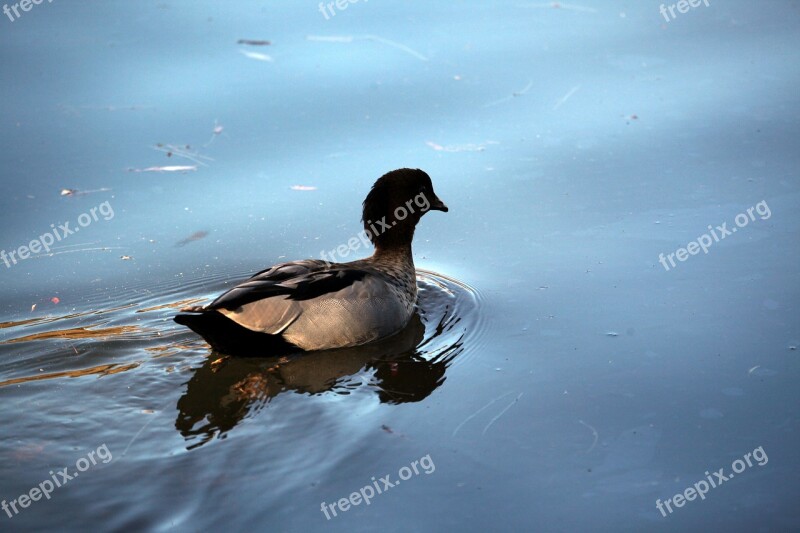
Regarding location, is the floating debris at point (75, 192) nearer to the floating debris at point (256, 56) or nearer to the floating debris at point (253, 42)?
the floating debris at point (256, 56)

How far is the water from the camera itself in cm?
435

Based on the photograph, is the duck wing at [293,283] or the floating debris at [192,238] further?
the floating debris at [192,238]

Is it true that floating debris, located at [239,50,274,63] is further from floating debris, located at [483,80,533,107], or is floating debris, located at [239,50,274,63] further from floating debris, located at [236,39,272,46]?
floating debris, located at [483,80,533,107]

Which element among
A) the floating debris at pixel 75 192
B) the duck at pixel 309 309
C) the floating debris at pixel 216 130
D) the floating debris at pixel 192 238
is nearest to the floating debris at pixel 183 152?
the floating debris at pixel 216 130

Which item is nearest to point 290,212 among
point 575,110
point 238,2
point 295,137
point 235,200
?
point 235,200

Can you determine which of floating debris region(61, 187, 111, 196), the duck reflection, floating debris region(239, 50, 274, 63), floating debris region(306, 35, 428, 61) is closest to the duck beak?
the duck reflection

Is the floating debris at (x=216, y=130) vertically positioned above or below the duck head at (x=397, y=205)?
above

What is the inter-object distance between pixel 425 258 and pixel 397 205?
1.64 feet

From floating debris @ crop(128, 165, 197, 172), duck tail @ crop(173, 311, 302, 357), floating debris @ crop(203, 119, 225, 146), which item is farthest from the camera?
floating debris @ crop(203, 119, 225, 146)

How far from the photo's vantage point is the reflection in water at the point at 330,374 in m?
5.11

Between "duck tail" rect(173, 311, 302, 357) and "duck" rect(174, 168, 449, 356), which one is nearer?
"duck tail" rect(173, 311, 302, 357)

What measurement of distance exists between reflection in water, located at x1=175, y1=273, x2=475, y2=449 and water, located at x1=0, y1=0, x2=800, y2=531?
2 centimetres

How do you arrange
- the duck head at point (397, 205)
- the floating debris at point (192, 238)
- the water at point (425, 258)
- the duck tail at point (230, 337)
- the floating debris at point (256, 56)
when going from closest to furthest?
the water at point (425, 258), the duck tail at point (230, 337), the duck head at point (397, 205), the floating debris at point (192, 238), the floating debris at point (256, 56)

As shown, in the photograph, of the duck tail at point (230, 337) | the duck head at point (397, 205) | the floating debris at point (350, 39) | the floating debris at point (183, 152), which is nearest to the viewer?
the duck tail at point (230, 337)
